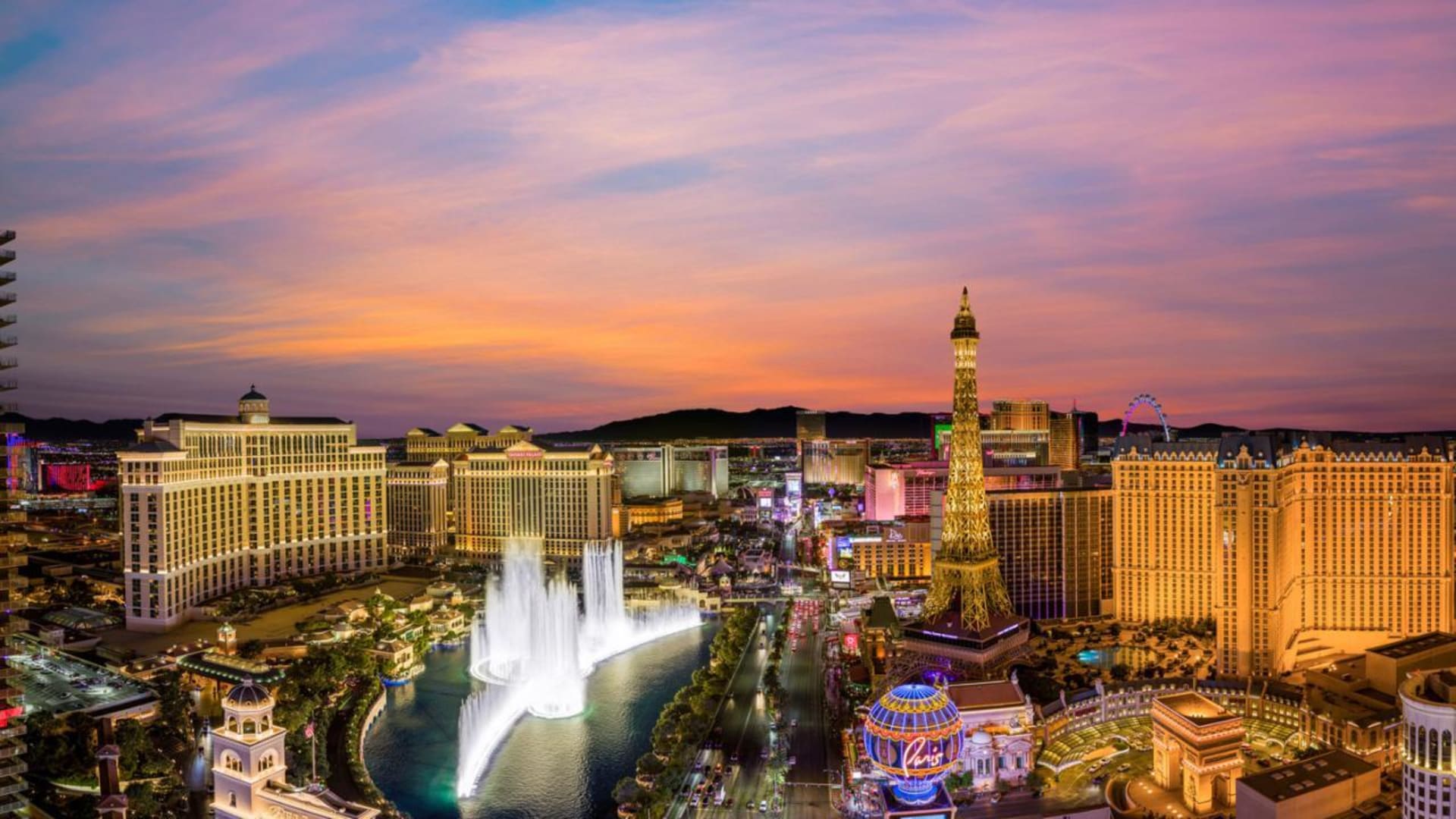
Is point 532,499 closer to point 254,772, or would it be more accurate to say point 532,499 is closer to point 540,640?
point 540,640

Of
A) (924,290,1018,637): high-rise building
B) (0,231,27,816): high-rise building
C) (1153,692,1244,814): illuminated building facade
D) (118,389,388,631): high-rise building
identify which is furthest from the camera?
(118,389,388,631): high-rise building

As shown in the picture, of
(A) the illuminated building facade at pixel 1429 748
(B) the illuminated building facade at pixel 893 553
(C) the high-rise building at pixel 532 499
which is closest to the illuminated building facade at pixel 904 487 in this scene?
(B) the illuminated building facade at pixel 893 553

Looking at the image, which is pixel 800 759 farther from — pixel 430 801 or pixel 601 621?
pixel 601 621

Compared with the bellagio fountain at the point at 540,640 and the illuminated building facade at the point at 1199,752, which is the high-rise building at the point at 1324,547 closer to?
the illuminated building facade at the point at 1199,752

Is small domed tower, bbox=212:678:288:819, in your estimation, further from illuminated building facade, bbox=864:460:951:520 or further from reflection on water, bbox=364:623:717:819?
illuminated building facade, bbox=864:460:951:520

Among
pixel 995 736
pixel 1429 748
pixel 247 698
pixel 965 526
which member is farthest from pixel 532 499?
pixel 1429 748

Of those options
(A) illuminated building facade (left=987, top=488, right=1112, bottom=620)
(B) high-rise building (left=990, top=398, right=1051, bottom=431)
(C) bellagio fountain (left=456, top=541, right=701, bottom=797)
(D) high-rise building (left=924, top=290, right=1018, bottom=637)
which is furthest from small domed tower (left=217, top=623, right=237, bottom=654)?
(B) high-rise building (left=990, top=398, right=1051, bottom=431)
